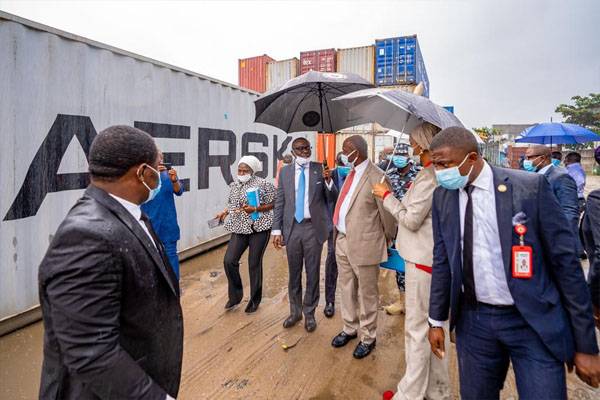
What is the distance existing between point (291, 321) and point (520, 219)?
2.77m

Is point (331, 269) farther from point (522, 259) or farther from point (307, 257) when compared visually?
point (522, 259)

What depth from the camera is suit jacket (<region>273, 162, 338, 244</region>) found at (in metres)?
3.76

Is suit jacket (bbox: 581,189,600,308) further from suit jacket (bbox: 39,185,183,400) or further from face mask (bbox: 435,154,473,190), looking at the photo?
suit jacket (bbox: 39,185,183,400)

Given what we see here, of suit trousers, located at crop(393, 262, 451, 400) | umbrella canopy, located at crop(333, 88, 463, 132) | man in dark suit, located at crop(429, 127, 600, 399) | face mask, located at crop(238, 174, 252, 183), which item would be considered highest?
umbrella canopy, located at crop(333, 88, 463, 132)

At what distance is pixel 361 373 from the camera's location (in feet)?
9.79

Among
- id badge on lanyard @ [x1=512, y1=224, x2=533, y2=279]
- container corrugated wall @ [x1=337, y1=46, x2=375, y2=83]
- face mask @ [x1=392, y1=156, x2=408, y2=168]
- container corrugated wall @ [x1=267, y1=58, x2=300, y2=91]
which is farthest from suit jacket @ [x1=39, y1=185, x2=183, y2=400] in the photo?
container corrugated wall @ [x1=267, y1=58, x2=300, y2=91]

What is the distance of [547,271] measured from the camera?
5.32ft

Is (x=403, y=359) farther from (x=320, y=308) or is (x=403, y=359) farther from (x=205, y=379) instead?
(x=205, y=379)

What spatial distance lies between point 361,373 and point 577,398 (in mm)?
1596

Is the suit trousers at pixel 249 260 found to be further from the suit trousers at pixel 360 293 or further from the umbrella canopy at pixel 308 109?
the umbrella canopy at pixel 308 109

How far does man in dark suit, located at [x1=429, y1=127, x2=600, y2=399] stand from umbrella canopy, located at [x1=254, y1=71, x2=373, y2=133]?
6.95 feet

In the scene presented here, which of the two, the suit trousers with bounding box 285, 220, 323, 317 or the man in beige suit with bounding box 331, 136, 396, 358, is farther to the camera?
the suit trousers with bounding box 285, 220, 323, 317

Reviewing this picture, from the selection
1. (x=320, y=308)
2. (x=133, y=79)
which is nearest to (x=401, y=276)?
(x=320, y=308)

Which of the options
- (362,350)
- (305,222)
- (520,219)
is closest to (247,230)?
(305,222)
